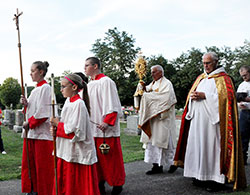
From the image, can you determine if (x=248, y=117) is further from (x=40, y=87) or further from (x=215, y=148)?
(x=40, y=87)

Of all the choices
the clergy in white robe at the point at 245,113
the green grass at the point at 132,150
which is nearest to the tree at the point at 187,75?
the green grass at the point at 132,150

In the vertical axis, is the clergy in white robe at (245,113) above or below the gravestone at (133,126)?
above

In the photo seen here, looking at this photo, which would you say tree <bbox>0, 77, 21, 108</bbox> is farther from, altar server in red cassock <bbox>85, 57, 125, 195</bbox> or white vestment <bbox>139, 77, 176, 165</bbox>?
altar server in red cassock <bbox>85, 57, 125, 195</bbox>

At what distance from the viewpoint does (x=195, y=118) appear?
4.97 meters

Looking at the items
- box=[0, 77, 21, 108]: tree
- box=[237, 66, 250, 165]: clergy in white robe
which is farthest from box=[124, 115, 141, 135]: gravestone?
box=[0, 77, 21, 108]: tree

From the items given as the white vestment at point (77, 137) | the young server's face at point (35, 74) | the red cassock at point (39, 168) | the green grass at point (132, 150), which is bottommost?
the green grass at point (132, 150)

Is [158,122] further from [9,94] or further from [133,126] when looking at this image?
[9,94]

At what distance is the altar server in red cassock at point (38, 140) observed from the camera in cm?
433

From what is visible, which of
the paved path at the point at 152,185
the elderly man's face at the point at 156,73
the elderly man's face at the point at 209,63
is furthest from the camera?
the elderly man's face at the point at 156,73

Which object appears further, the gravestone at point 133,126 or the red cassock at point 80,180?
the gravestone at point 133,126

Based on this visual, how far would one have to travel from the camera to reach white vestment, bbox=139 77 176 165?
595 cm

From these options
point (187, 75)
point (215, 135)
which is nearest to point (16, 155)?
point (215, 135)

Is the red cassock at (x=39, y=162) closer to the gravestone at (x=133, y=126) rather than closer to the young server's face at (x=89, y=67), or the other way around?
the young server's face at (x=89, y=67)

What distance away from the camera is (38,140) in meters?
4.40
